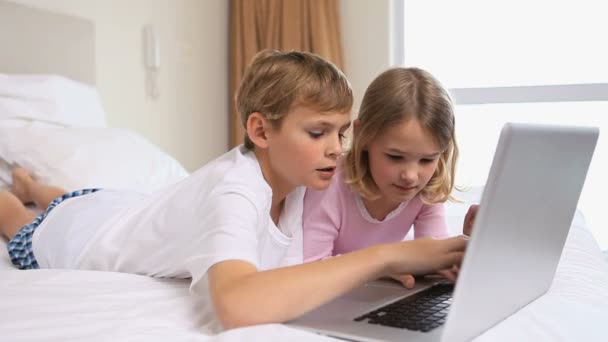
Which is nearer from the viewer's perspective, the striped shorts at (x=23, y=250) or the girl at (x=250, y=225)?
the girl at (x=250, y=225)

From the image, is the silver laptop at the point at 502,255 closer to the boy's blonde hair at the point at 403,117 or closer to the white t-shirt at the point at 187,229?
the white t-shirt at the point at 187,229

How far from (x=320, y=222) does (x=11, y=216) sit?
80 cm

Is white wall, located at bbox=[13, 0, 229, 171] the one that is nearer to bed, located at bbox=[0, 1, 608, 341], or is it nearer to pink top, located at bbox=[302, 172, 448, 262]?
bed, located at bbox=[0, 1, 608, 341]

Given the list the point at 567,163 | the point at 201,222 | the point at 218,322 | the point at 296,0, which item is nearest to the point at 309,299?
the point at 218,322

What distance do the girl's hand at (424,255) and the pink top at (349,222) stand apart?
0.43m

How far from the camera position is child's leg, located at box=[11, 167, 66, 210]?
1.77 m

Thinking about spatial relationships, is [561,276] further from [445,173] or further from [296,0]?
[296,0]

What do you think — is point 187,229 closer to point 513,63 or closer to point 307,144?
point 307,144

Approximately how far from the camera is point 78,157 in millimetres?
1902

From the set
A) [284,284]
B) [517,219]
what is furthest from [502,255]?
[284,284]

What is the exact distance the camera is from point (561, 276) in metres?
1.23

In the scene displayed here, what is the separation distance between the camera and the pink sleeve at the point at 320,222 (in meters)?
1.46

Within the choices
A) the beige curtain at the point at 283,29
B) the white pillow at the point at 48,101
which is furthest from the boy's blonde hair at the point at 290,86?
the beige curtain at the point at 283,29

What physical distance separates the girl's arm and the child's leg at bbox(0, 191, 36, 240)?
926mm
